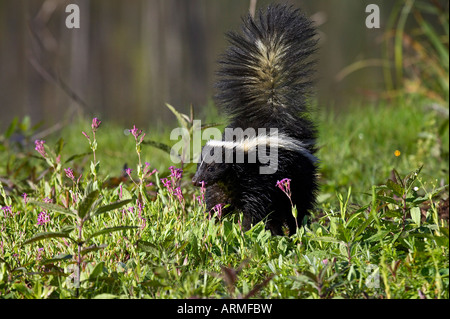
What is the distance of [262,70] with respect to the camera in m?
3.80

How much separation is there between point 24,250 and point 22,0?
11527 millimetres

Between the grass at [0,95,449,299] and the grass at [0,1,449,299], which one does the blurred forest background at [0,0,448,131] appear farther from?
the grass at [0,95,449,299]

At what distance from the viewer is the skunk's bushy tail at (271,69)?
3736mm

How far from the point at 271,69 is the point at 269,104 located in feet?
0.74

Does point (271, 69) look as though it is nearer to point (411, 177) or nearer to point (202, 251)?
point (411, 177)

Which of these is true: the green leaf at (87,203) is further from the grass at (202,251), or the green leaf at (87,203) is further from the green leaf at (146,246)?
the green leaf at (146,246)

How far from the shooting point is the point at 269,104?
12.4 feet

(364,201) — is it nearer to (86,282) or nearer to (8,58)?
(86,282)

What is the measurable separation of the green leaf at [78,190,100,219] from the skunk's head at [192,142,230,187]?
4.07 feet

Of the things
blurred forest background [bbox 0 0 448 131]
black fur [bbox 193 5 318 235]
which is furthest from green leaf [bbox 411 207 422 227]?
blurred forest background [bbox 0 0 448 131]

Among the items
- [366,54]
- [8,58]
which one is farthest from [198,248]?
[8,58]

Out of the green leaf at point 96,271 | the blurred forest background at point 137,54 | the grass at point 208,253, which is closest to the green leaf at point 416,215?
the grass at point 208,253

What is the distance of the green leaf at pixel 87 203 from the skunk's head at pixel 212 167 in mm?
1241

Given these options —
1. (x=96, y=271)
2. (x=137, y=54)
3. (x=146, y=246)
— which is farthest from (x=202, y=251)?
(x=137, y=54)
